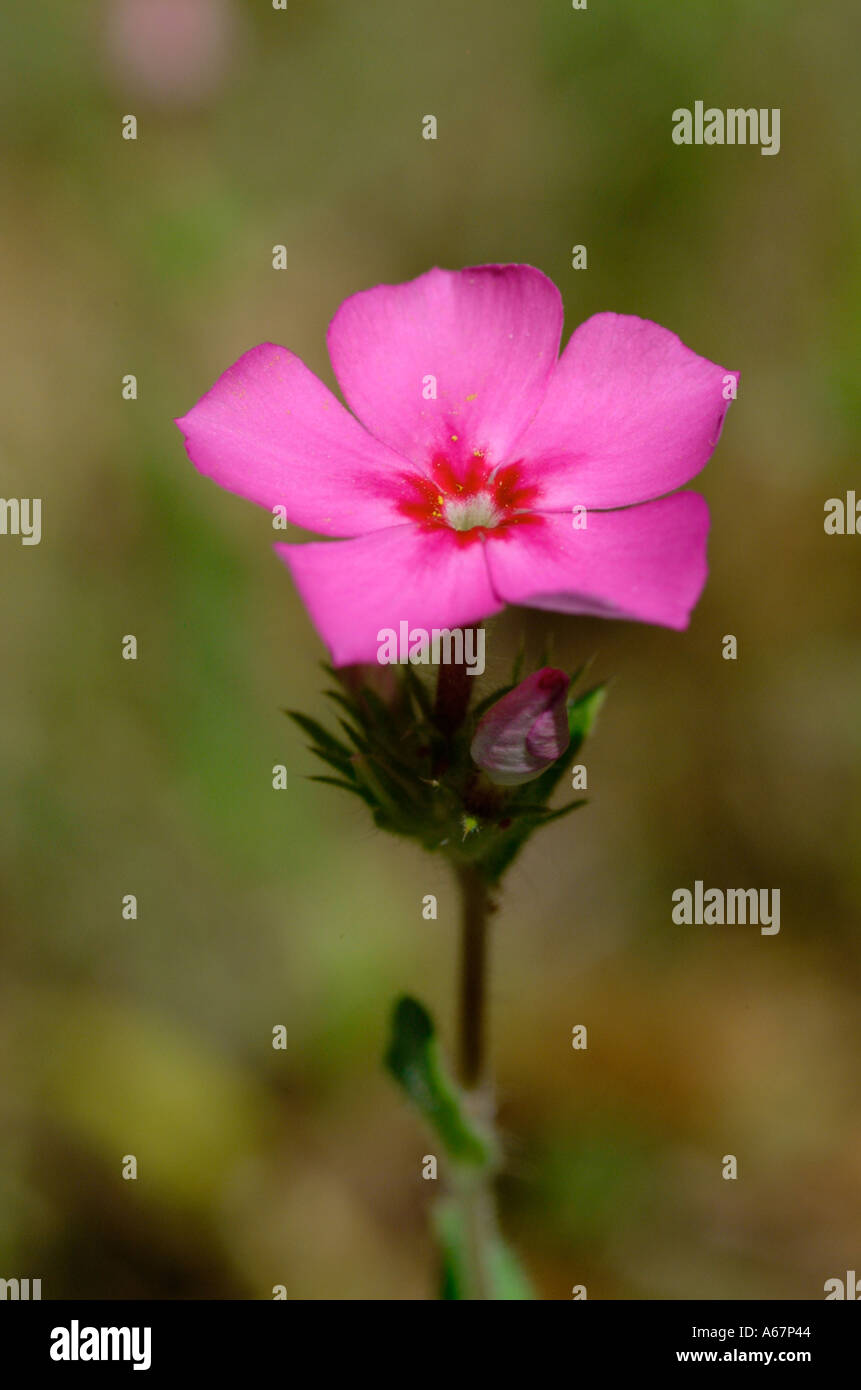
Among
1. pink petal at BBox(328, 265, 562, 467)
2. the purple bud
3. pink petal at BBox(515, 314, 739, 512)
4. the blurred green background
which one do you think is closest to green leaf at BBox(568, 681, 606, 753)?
the purple bud

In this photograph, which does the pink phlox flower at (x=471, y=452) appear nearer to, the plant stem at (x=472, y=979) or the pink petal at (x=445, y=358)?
the pink petal at (x=445, y=358)

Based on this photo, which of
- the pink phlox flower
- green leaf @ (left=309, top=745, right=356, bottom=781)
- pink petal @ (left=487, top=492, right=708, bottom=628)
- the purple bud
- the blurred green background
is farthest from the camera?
the blurred green background

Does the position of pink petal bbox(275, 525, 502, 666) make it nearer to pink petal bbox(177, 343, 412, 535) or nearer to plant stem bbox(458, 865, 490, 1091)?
pink petal bbox(177, 343, 412, 535)

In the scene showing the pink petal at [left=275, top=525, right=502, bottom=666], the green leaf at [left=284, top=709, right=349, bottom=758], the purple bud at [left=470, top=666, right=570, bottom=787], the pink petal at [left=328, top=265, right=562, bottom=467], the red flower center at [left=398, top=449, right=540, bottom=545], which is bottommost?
the purple bud at [left=470, top=666, right=570, bottom=787]

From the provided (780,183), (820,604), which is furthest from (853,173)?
(820,604)

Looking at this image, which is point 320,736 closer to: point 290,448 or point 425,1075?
point 290,448

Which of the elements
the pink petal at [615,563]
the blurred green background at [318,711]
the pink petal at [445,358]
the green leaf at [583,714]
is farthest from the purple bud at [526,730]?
the blurred green background at [318,711]

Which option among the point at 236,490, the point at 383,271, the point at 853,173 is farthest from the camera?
the point at 383,271

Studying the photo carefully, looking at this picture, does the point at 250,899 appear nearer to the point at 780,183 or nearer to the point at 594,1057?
the point at 594,1057
